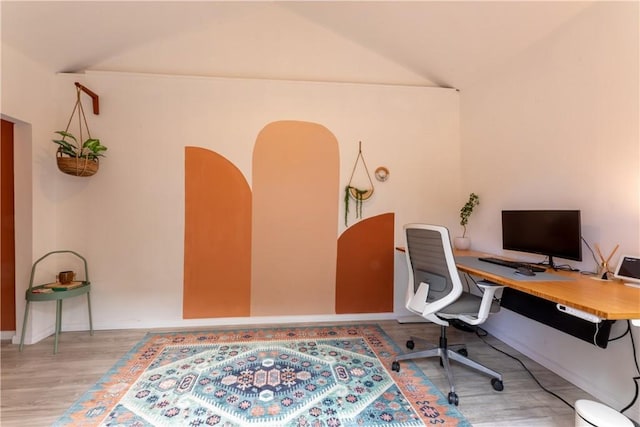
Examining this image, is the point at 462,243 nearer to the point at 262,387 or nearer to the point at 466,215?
the point at 466,215

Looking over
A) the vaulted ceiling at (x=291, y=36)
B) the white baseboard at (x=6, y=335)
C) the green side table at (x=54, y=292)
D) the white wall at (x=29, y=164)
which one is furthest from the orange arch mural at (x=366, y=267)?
the white baseboard at (x=6, y=335)

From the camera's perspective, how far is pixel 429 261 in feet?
6.57

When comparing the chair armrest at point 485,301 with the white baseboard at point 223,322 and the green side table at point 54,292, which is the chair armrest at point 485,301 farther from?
the green side table at point 54,292

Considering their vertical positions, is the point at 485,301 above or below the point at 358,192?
below

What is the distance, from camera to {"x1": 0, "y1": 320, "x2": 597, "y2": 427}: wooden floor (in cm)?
168

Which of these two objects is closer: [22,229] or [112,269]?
[22,229]

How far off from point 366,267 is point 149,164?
255 centimetres

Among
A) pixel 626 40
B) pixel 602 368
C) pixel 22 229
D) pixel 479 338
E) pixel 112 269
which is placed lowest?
pixel 479 338

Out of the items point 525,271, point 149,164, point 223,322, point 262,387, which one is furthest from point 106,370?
point 525,271

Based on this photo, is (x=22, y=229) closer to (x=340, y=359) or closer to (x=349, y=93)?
(x=340, y=359)

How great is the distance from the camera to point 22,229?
2.54 meters

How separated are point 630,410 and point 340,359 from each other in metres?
1.77

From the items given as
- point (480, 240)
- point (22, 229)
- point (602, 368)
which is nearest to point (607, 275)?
point (602, 368)

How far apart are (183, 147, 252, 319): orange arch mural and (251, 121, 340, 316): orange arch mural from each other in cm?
12
